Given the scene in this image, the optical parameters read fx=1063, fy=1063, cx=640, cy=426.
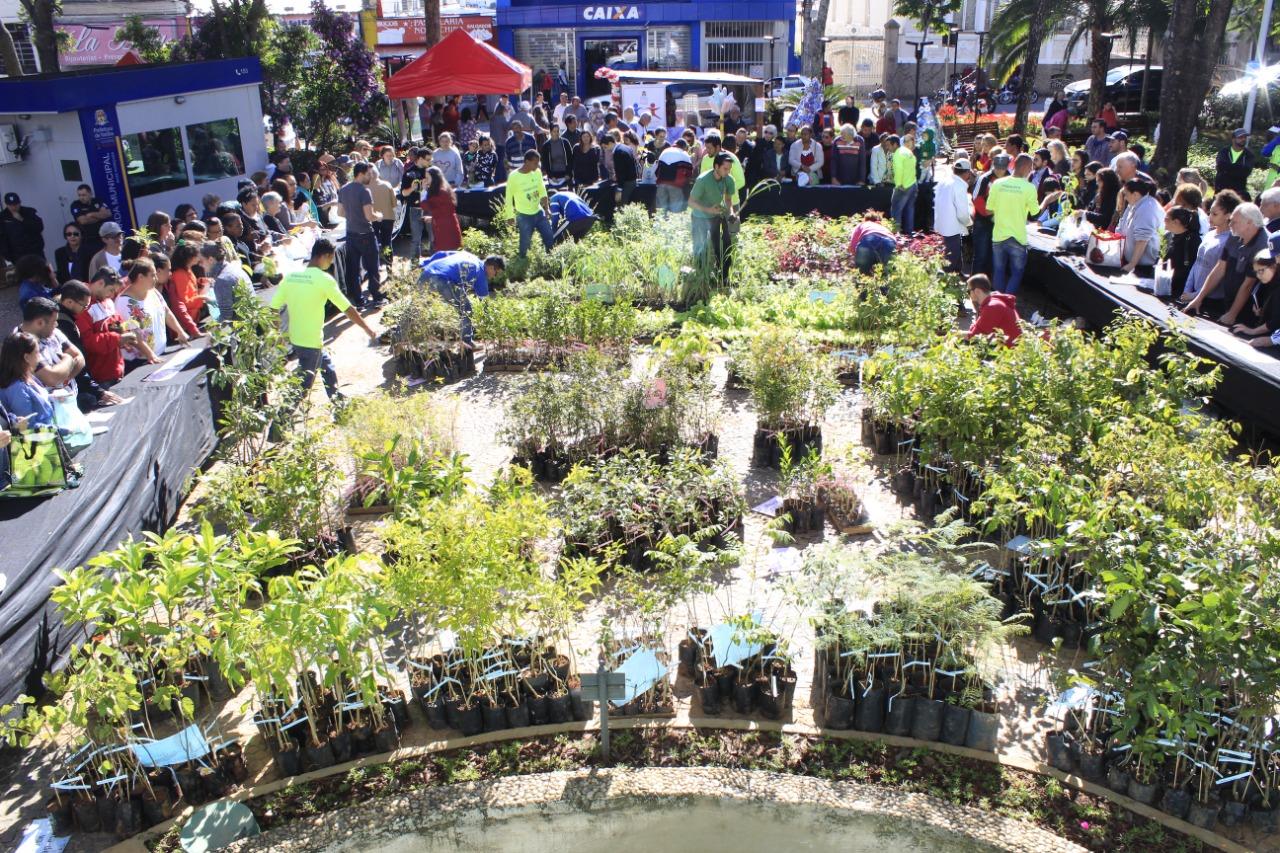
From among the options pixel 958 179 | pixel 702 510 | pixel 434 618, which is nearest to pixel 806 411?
pixel 702 510

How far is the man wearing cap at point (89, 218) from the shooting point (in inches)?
410

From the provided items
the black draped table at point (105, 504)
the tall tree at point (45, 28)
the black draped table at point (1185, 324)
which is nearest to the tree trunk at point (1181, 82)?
the black draped table at point (1185, 324)

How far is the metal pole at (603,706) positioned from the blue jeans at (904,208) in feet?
32.3

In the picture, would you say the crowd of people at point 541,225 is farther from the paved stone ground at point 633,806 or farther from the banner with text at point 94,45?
the banner with text at point 94,45

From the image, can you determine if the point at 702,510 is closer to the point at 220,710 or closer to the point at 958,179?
the point at 220,710

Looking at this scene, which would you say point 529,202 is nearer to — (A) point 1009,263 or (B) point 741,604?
(A) point 1009,263

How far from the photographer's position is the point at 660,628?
498 cm

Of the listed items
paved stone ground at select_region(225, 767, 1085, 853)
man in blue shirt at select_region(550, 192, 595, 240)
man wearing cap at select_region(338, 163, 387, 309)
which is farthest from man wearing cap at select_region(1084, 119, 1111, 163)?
paved stone ground at select_region(225, 767, 1085, 853)

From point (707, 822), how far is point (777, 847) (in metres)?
0.30

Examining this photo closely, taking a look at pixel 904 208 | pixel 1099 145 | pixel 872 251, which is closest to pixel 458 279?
pixel 872 251

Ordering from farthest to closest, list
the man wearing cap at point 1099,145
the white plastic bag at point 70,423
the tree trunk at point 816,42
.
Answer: the tree trunk at point 816,42 < the man wearing cap at point 1099,145 < the white plastic bag at point 70,423

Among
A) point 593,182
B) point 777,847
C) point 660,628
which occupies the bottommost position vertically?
point 777,847

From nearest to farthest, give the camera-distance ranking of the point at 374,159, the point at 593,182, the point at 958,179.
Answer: the point at 958,179 → the point at 593,182 → the point at 374,159

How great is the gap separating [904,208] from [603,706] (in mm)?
10505
